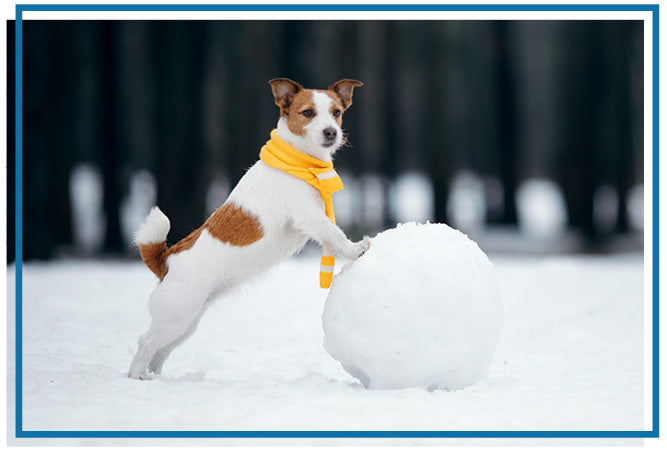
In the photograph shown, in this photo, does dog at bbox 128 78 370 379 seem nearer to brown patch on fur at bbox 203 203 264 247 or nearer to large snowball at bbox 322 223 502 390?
brown patch on fur at bbox 203 203 264 247

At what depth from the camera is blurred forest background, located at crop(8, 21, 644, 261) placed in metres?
12.0

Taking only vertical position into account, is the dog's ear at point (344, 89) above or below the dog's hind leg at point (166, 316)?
above

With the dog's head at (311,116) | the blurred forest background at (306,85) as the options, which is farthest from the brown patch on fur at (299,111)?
the blurred forest background at (306,85)

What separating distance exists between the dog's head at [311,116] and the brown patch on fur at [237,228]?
0.61 m

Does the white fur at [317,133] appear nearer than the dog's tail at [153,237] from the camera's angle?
Yes

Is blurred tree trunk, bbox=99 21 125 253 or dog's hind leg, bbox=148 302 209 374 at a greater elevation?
blurred tree trunk, bbox=99 21 125 253

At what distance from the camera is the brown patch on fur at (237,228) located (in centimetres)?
509

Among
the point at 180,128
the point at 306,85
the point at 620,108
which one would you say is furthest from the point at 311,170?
the point at 620,108

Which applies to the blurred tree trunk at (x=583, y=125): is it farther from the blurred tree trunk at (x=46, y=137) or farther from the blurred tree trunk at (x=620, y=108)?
the blurred tree trunk at (x=46, y=137)

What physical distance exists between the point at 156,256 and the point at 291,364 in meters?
1.53

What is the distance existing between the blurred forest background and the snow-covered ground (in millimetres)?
2262

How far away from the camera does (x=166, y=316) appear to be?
199 inches

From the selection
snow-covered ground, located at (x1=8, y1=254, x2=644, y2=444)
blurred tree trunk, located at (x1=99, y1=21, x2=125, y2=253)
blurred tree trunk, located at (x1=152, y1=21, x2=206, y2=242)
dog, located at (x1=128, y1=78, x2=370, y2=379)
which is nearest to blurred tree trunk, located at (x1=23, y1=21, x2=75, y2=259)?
blurred tree trunk, located at (x1=99, y1=21, x2=125, y2=253)
